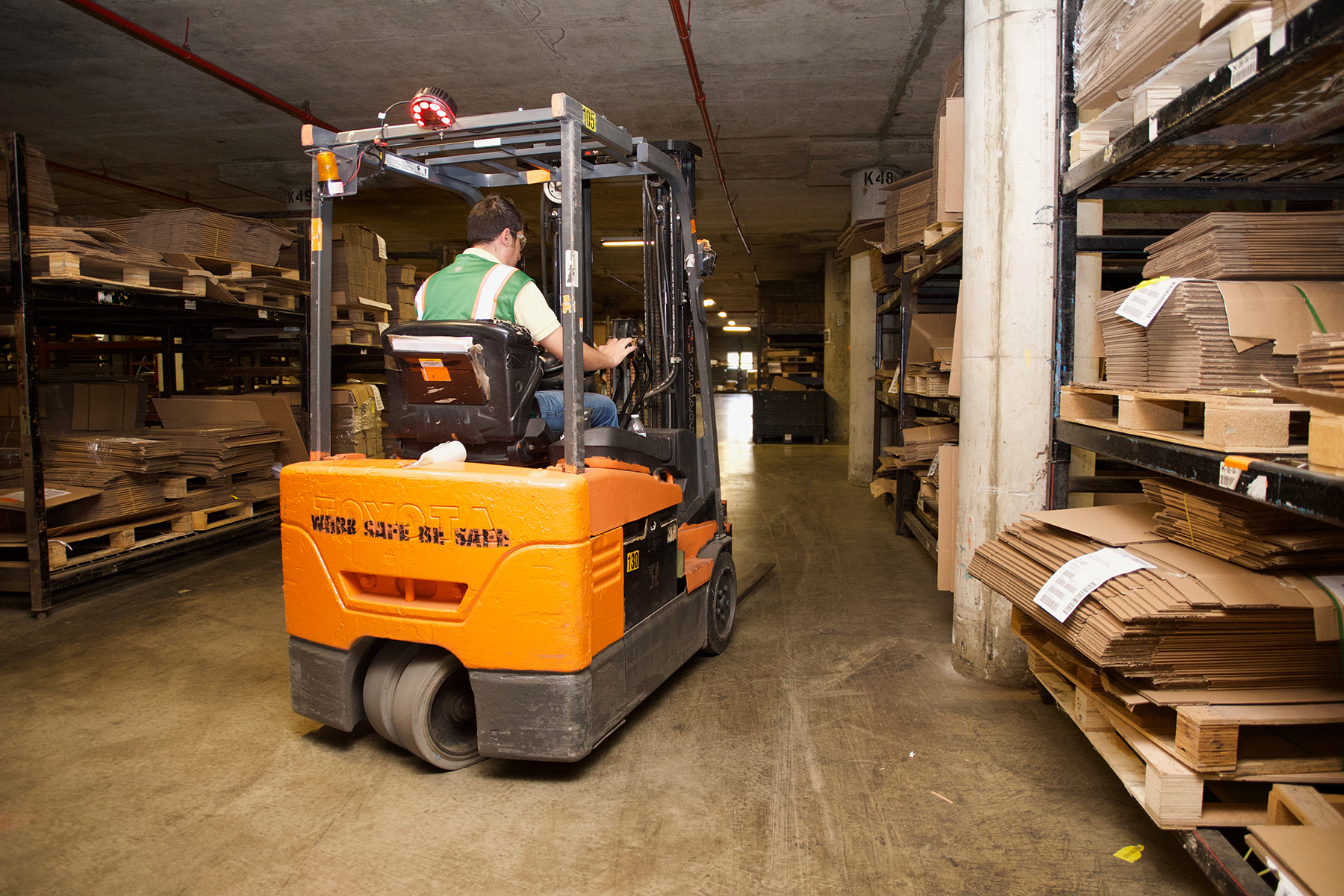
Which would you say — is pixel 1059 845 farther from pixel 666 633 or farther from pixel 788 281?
pixel 788 281

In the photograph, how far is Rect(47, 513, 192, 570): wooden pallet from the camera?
18.2ft

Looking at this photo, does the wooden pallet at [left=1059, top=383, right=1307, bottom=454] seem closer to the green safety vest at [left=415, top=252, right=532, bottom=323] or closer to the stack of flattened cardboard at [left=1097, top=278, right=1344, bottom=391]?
the stack of flattened cardboard at [left=1097, top=278, right=1344, bottom=391]

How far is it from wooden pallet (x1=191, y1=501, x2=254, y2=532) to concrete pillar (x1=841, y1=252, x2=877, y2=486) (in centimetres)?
781

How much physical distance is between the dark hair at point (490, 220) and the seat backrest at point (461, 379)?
2.01 feet

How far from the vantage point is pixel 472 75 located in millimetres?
7707

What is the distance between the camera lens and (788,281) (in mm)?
21062

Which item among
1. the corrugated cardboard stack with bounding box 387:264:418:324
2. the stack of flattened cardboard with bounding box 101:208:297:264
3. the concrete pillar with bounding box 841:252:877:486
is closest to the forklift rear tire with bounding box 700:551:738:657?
the stack of flattened cardboard with bounding box 101:208:297:264

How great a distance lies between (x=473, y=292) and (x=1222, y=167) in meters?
2.93

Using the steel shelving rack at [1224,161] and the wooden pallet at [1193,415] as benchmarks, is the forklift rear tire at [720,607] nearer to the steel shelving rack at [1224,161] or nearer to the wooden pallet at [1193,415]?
the steel shelving rack at [1224,161]

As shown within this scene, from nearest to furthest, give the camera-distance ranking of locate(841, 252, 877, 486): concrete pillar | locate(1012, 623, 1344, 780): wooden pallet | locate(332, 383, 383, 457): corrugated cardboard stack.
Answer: locate(1012, 623, 1344, 780): wooden pallet → locate(332, 383, 383, 457): corrugated cardboard stack → locate(841, 252, 877, 486): concrete pillar

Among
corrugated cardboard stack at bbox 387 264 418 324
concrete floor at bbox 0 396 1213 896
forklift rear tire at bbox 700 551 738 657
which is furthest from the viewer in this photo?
corrugated cardboard stack at bbox 387 264 418 324

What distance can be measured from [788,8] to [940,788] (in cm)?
579

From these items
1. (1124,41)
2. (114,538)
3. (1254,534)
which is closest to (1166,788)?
(1254,534)

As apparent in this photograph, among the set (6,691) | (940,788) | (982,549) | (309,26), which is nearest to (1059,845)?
(940,788)
